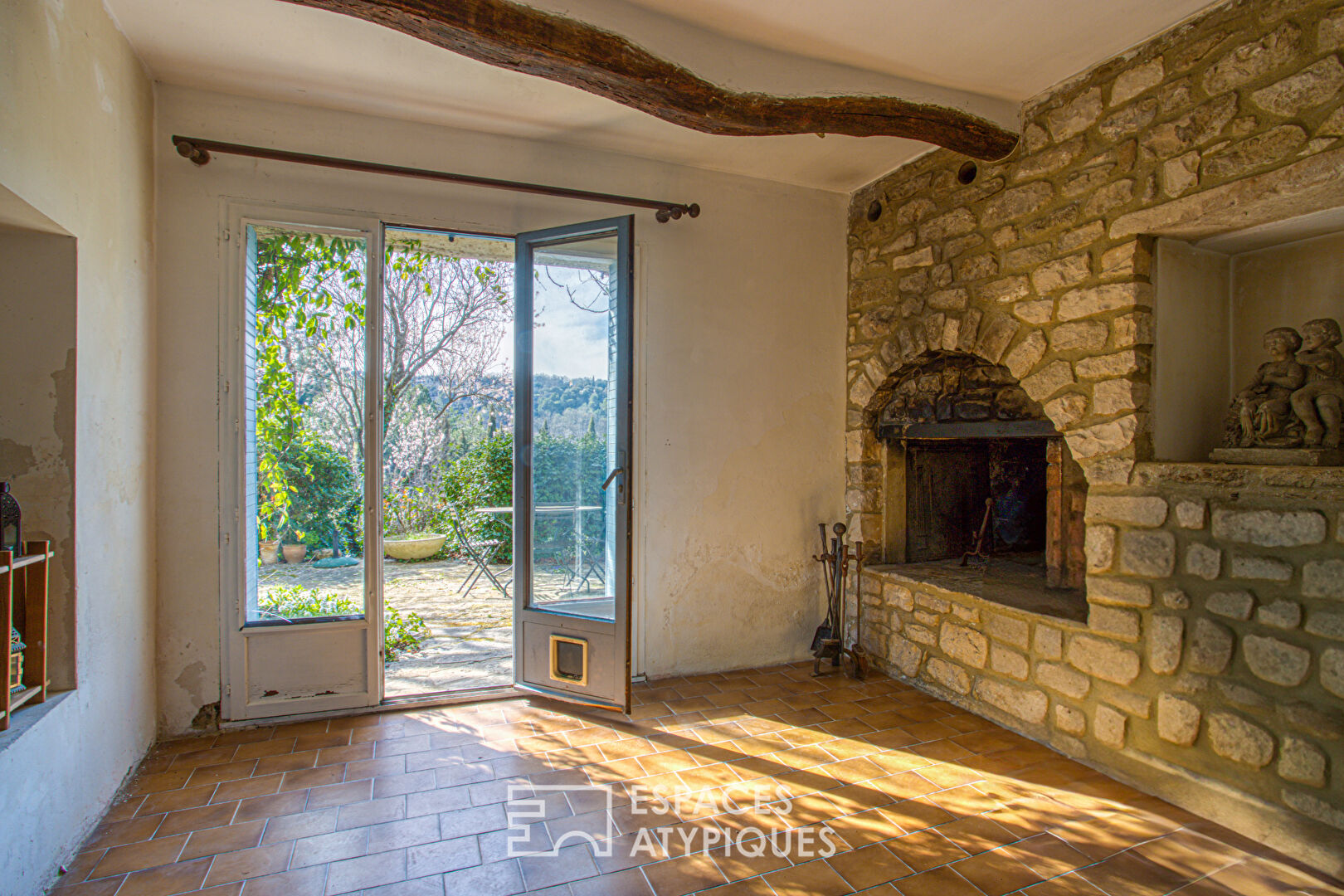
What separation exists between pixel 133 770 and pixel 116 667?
1.56 ft

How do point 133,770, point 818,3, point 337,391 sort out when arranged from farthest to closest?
1. point 337,391
2. point 133,770
3. point 818,3

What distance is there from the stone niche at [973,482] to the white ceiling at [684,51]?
1.37 metres

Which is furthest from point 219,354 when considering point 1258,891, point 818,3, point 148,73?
point 1258,891

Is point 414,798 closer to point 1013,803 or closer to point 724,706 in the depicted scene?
point 724,706

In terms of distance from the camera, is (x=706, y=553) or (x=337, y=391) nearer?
(x=337, y=391)

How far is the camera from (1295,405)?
7.70ft

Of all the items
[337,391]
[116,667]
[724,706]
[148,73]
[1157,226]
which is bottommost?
[724,706]

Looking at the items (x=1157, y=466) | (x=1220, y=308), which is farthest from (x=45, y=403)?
(x=1220, y=308)

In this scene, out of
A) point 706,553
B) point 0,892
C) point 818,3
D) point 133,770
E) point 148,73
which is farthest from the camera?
point 706,553

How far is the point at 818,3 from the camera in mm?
2422

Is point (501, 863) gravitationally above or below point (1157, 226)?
below

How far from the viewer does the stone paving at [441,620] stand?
3.29m

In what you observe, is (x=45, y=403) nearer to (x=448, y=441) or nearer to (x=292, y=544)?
(x=292, y=544)

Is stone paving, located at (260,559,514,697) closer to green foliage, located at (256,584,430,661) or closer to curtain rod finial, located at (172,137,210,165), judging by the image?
green foliage, located at (256,584,430,661)
